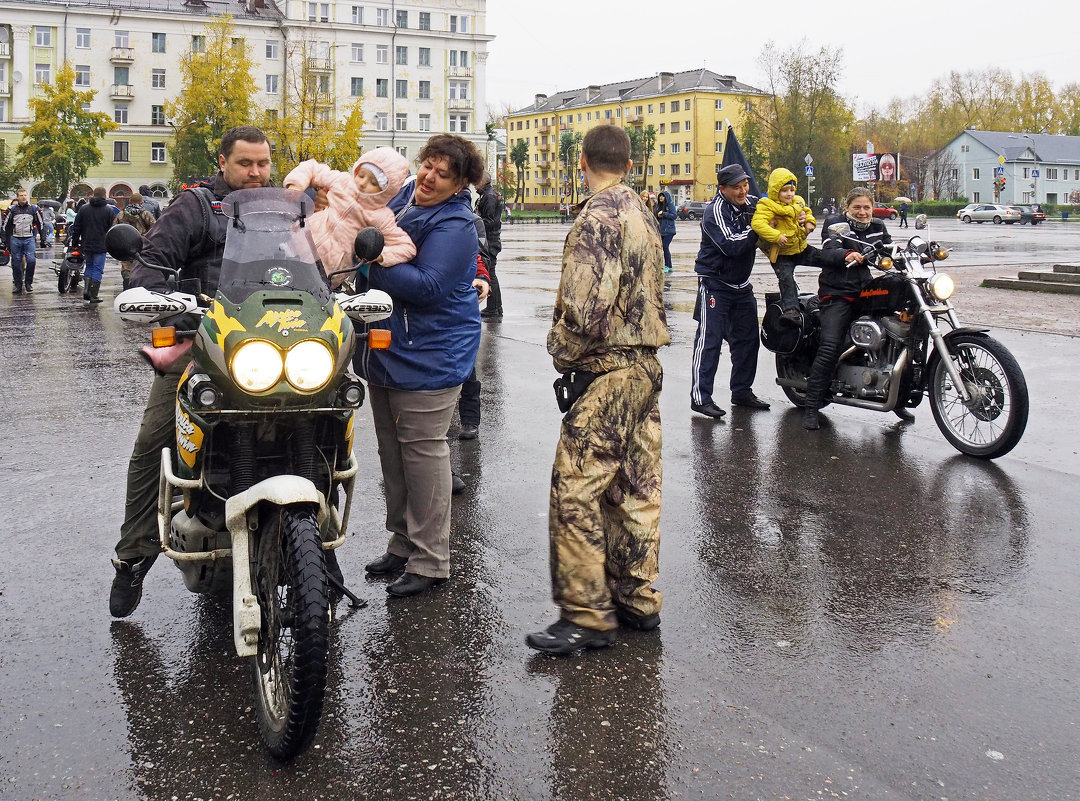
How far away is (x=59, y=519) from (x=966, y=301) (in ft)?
49.7

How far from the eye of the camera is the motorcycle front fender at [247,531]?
3.49 meters

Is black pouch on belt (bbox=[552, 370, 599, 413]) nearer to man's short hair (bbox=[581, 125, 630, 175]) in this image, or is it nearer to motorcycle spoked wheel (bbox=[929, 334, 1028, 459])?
man's short hair (bbox=[581, 125, 630, 175])

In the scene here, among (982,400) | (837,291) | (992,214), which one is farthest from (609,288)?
(992,214)

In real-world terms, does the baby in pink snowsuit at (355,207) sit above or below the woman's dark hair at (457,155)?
below

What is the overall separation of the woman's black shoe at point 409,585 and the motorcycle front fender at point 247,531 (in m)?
1.23

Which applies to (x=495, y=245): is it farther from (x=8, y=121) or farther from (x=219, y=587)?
(x=8, y=121)

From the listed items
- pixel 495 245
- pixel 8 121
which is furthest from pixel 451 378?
pixel 8 121

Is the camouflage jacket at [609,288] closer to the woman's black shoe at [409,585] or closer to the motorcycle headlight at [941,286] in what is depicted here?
the woman's black shoe at [409,585]

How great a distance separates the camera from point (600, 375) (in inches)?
172

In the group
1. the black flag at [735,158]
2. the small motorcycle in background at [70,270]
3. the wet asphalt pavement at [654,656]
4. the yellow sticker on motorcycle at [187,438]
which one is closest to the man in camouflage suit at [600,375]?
the wet asphalt pavement at [654,656]

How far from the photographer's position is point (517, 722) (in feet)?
12.1

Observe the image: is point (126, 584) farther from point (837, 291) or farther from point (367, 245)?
point (837, 291)

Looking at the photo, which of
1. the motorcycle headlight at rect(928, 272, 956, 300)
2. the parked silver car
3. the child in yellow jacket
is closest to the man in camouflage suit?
the motorcycle headlight at rect(928, 272, 956, 300)

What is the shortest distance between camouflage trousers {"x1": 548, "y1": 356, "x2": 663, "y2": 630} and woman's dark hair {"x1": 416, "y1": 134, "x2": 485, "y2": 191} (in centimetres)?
117
